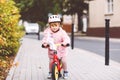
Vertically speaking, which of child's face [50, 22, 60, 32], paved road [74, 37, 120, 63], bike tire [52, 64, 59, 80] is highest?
child's face [50, 22, 60, 32]

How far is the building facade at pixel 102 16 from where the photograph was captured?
37.6 meters

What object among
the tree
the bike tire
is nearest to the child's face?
the bike tire

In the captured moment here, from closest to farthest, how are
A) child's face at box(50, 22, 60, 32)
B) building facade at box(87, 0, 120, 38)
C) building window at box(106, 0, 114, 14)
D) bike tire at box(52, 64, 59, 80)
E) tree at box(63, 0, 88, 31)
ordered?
1. bike tire at box(52, 64, 59, 80)
2. child's face at box(50, 22, 60, 32)
3. building facade at box(87, 0, 120, 38)
4. building window at box(106, 0, 114, 14)
5. tree at box(63, 0, 88, 31)

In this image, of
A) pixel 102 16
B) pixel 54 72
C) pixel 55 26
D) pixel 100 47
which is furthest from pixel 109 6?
pixel 54 72

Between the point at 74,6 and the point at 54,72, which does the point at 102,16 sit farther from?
the point at 54,72

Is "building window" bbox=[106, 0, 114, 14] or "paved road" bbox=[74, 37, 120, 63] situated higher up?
"building window" bbox=[106, 0, 114, 14]

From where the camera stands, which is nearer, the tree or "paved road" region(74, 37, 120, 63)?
"paved road" region(74, 37, 120, 63)

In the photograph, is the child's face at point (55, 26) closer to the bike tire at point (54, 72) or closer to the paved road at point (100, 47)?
the bike tire at point (54, 72)

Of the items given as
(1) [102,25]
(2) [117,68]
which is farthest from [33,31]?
(2) [117,68]

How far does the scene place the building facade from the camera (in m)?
37.6

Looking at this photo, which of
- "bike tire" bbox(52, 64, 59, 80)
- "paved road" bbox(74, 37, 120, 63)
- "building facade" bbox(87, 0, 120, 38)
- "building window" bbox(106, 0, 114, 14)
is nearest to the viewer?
"bike tire" bbox(52, 64, 59, 80)

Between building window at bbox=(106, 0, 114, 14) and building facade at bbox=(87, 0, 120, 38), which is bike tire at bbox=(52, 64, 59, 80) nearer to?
building facade at bbox=(87, 0, 120, 38)

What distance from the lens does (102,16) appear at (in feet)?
133

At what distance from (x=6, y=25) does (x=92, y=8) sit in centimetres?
3174
